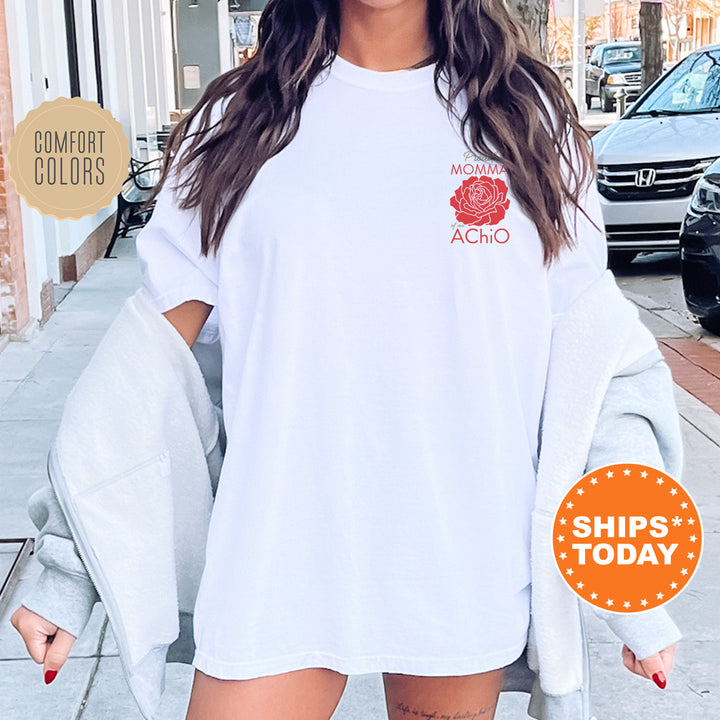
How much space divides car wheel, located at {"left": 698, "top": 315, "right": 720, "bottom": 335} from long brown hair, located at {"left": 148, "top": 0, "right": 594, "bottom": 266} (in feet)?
20.9

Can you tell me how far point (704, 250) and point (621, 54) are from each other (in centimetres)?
3119

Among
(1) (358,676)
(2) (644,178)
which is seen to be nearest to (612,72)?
(2) (644,178)

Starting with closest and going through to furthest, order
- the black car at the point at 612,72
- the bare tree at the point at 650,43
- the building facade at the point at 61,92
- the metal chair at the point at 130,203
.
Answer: the building facade at the point at 61,92 < the metal chair at the point at 130,203 < the bare tree at the point at 650,43 < the black car at the point at 612,72

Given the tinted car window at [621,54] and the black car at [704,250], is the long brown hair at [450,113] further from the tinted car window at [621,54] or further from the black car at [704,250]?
the tinted car window at [621,54]

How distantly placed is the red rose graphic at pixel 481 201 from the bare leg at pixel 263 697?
69cm

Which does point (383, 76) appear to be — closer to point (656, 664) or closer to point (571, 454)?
point (571, 454)

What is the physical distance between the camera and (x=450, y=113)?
1.82m

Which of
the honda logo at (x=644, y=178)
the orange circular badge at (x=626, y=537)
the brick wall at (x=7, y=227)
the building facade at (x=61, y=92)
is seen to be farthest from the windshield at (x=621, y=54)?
the orange circular badge at (x=626, y=537)

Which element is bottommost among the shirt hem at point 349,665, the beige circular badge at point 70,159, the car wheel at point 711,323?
the car wheel at point 711,323

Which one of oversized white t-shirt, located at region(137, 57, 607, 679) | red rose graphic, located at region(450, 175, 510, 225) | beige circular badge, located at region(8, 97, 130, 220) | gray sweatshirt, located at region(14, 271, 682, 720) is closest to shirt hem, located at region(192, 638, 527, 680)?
oversized white t-shirt, located at region(137, 57, 607, 679)

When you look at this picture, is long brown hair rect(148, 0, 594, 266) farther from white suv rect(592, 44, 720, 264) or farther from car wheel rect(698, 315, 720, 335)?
white suv rect(592, 44, 720, 264)

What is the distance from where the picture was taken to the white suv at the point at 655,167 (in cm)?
1011

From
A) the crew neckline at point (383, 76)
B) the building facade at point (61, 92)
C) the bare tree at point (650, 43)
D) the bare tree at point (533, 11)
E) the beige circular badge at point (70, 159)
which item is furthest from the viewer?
the bare tree at point (650, 43)

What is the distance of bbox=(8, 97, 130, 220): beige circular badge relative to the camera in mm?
3494
